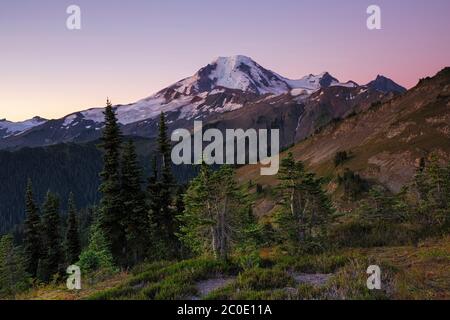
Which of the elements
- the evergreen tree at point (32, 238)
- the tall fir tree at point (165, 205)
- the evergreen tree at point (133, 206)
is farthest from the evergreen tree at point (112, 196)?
the evergreen tree at point (32, 238)

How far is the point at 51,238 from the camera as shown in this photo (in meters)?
48.1

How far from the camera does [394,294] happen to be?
9508 mm

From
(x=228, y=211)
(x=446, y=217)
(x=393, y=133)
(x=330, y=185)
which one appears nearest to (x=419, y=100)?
(x=393, y=133)

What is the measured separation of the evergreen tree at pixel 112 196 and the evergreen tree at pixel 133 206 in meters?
0.51

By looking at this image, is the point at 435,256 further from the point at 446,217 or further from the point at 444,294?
the point at 446,217

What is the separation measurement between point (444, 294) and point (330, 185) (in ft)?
303

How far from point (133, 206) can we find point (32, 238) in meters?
23.6

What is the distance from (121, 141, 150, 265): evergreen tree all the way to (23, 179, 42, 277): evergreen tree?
1947 centimetres

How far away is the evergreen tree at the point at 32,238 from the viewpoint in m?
47.4

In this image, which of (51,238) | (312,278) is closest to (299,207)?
(312,278)

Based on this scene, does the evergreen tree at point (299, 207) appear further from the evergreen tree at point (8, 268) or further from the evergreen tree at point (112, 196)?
the evergreen tree at point (8, 268)

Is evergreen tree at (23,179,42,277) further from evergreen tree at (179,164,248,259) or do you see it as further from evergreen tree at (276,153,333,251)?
evergreen tree at (276,153,333,251)

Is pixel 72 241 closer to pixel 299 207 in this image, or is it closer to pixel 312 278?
pixel 299 207

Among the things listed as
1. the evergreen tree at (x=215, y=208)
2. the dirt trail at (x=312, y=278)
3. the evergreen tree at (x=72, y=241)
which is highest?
the evergreen tree at (x=215, y=208)
